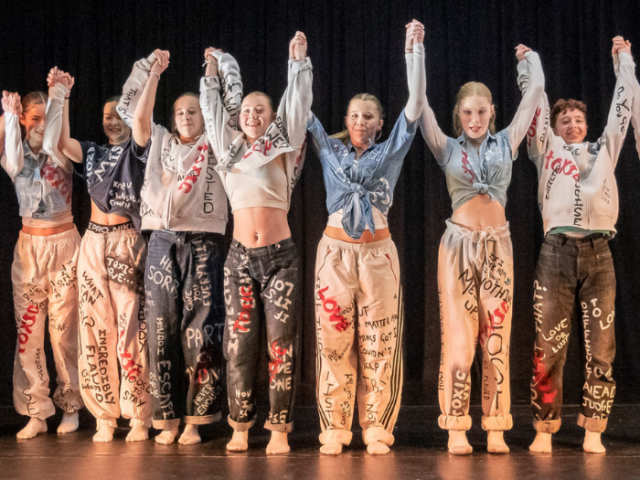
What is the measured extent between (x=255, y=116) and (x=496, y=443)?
1790 mm

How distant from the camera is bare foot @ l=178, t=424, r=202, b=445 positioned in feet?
9.71

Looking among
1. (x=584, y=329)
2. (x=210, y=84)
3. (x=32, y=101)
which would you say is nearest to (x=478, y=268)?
(x=584, y=329)

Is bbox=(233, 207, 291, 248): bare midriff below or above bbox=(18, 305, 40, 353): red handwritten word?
above

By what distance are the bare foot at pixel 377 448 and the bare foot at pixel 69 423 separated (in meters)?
1.50

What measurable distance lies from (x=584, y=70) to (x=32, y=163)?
310 centimetres

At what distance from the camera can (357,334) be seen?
2.87 m

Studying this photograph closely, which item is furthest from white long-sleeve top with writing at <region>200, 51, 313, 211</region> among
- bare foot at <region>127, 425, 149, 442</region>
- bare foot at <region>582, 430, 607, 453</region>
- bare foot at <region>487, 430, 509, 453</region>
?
bare foot at <region>582, 430, 607, 453</region>

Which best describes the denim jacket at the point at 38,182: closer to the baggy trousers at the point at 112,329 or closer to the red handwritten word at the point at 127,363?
the baggy trousers at the point at 112,329

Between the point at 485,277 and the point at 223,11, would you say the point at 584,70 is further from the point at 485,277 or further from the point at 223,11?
the point at 223,11

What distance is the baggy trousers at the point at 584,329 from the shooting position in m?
2.83

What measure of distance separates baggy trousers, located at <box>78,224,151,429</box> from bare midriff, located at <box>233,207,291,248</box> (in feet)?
1.91

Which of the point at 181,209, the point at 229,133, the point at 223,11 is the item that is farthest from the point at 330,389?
the point at 223,11

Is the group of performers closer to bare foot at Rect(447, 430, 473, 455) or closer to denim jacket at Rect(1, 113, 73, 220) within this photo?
bare foot at Rect(447, 430, 473, 455)

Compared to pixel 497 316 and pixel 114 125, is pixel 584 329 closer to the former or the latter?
pixel 497 316
